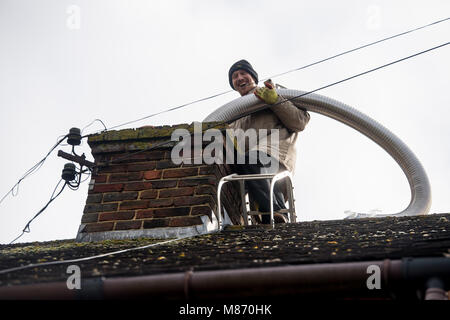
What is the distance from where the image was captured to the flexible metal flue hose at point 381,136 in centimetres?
658

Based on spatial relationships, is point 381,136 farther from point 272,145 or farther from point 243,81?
point 272,145

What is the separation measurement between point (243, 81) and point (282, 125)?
3.18 ft

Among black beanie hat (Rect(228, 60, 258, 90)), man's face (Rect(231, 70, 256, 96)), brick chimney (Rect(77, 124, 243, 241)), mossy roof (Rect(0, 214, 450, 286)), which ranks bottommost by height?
mossy roof (Rect(0, 214, 450, 286))

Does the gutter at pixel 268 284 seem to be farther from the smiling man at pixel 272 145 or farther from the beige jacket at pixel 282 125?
the beige jacket at pixel 282 125

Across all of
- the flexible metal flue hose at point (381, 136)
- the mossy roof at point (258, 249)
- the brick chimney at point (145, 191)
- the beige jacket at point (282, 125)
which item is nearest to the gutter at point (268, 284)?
the mossy roof at point (258, 249)

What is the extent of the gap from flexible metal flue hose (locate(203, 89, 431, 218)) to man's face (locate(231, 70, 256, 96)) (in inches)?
12.7

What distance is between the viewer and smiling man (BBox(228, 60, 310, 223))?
5250mm

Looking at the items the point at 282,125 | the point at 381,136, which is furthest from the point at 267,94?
the point at 381,136

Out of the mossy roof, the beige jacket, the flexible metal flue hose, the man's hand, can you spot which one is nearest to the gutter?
the mossy roof

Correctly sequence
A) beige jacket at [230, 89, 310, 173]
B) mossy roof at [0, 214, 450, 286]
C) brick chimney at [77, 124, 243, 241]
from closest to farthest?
mossy roof at [0, 214, 450, 286] < brick chimney at [77, 124, 243, 241] < beige jacket at [230, 89, 310, 173]

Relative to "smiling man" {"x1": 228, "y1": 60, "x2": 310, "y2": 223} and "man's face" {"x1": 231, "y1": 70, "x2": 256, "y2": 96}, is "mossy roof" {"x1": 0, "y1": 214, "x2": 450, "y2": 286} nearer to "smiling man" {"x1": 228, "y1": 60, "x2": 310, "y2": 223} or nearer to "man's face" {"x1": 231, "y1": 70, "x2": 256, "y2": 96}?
"smiling man" {"x1": 228, "y1": 60, "x2": 310, "y2": 223}
